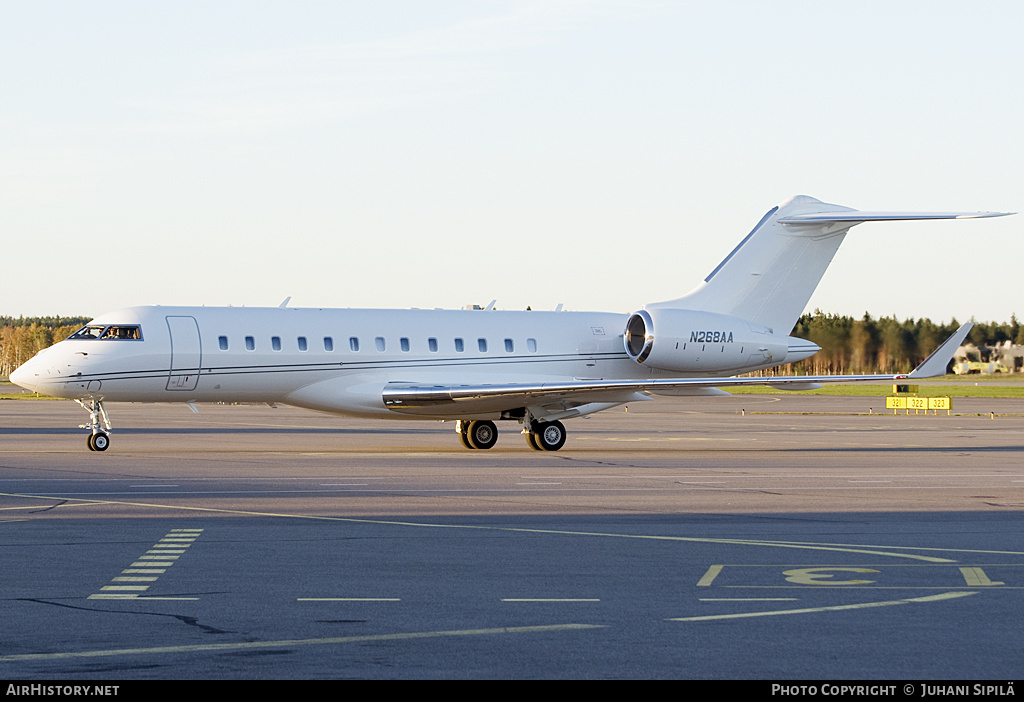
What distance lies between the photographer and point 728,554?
12539 mm

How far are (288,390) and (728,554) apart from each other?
60.6 ft

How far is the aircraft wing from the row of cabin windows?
3.86ft

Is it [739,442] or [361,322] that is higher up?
[361,322]

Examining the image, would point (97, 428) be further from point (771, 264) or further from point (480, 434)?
point (771, 264)

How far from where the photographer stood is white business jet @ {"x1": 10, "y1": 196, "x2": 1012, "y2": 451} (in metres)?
28.2

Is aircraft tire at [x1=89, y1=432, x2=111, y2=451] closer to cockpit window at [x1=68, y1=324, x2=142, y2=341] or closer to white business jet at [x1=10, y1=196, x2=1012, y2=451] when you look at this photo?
white business jet at [x1=10, y1=196, x2=1012, y2=451]

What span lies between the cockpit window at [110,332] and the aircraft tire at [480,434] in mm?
8446

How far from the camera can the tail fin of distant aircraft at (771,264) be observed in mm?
33688

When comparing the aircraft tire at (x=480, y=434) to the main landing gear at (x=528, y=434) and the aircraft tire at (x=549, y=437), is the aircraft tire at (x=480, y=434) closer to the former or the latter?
the main landing gear at (x=528, y=434)

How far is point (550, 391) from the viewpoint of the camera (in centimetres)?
2889

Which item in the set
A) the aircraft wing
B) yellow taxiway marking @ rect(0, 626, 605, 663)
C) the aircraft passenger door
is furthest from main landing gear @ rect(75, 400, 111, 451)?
yellow taxiway marking @ rect(0, 626, 605, 663)

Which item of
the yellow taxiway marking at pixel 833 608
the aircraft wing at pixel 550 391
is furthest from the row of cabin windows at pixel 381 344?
the yellow taxiway marking at pixel 833 608
